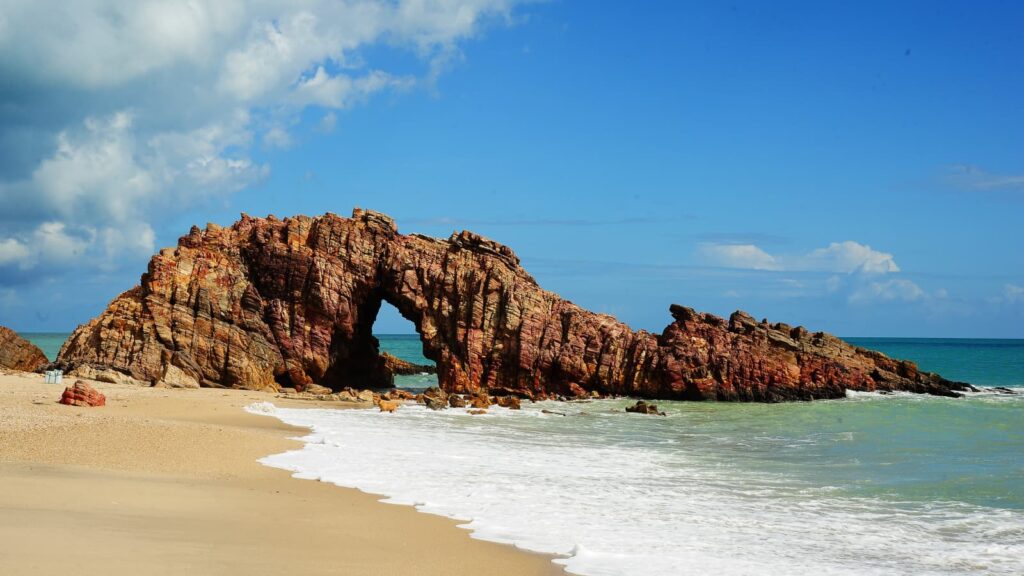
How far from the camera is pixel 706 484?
49.7 ft

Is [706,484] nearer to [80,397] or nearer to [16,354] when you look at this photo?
[80,397]

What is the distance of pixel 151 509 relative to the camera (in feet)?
32.7

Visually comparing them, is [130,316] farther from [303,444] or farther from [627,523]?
[627,523]

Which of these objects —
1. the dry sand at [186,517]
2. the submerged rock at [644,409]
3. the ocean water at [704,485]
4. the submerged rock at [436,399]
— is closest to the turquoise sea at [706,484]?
the ocean water at [704,485]

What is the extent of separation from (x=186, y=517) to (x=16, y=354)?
32796 mm

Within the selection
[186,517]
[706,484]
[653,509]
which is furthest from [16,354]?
[653,509]

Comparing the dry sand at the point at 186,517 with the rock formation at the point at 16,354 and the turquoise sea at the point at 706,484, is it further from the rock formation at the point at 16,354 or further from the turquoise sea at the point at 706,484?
the rock formation at the point at 16,354

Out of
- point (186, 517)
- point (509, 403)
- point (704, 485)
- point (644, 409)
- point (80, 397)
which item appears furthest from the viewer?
point (509, 403)

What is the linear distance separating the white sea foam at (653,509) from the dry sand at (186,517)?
0.80m

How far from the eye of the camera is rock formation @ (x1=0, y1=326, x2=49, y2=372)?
3644 centimetres

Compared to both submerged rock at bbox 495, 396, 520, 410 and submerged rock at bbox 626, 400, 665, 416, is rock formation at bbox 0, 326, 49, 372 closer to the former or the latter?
submerged rock at bbox 495, 396, 520, 410

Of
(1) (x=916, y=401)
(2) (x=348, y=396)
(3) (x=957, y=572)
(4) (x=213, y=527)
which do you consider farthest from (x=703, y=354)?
(4) (x=213, y=527)

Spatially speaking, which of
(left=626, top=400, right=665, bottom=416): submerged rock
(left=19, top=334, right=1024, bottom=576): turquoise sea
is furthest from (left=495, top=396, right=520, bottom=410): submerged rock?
(left=626, top=400, right=665, bottom=416): submerged rock

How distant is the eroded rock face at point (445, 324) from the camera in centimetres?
3638
